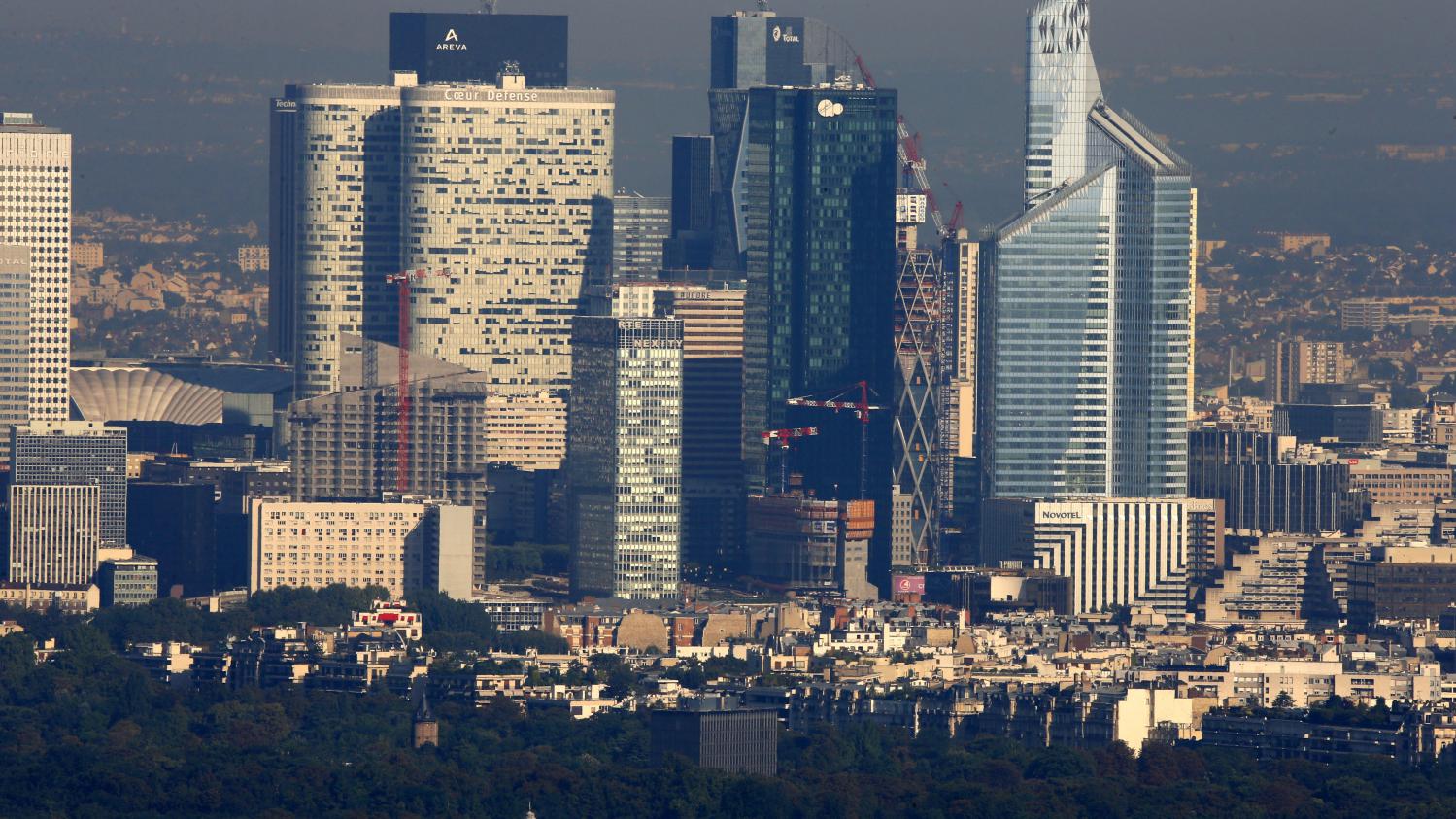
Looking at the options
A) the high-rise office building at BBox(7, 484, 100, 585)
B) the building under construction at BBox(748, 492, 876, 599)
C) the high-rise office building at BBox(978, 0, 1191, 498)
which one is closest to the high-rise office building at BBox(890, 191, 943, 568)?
the building under construction at BBox(748, 492, 876, 599)

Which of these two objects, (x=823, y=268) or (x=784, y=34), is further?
(x=784, y=34)

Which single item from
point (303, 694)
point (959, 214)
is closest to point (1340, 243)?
point (959, 214)

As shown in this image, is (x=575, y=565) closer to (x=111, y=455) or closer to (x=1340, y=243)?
(x=111, y=455)

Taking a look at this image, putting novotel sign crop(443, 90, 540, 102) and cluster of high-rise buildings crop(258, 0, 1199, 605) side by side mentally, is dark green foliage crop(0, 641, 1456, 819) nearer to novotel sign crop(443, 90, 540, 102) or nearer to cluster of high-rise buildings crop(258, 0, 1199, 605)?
cluster of high-rise buildings crop(258, 0, 1199, 605)

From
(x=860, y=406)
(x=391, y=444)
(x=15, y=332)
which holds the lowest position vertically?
(x=391, y=444)

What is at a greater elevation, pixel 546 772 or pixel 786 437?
pixel 786 437

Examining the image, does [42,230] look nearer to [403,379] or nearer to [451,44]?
[403,379]

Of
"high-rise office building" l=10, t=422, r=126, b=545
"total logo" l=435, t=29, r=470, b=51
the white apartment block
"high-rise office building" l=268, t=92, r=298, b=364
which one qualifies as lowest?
the white apartment block

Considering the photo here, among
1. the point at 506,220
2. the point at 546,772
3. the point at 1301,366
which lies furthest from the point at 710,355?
the point at 546,772
